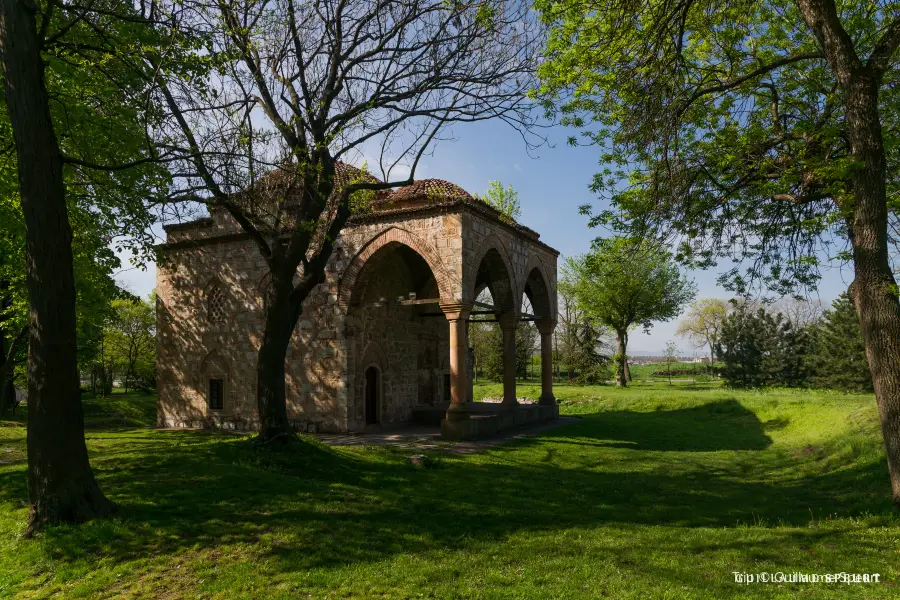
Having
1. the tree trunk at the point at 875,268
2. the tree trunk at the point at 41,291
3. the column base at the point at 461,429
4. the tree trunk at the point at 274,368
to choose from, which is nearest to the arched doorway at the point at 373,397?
the column base at the point at 461,429

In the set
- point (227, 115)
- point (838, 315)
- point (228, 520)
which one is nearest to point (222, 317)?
point (227, 115)

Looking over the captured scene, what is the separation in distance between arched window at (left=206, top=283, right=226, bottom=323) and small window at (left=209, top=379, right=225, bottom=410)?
75.7 inches

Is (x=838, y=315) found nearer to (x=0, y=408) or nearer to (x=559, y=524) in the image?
(x=559, y=524)

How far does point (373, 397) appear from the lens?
1706 cm

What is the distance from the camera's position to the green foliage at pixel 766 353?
34.3 meters

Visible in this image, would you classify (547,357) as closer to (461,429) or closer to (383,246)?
(461,429)

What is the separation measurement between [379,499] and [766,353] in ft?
115

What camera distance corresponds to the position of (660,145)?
8461 mm

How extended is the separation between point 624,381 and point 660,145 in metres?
30.0

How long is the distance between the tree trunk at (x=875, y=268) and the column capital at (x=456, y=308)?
27.3 ft

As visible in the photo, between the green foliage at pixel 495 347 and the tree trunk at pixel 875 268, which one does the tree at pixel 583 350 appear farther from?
the tree trunk at pixel 875 268

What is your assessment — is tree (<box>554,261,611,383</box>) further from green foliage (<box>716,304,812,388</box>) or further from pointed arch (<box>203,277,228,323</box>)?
pointed arch (<box>203,277,228,323</box>)

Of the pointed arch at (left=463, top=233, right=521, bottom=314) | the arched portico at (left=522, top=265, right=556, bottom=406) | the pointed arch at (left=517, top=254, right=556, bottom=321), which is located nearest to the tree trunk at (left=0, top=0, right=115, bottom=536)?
the pointed arch at (left=463, top=233, right=521, bottom=314)

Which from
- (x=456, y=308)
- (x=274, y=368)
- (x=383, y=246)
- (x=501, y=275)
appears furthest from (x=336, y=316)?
(x=274, y=368)
